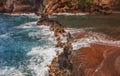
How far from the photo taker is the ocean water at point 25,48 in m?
26.5

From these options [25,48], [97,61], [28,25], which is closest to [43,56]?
[25,48]

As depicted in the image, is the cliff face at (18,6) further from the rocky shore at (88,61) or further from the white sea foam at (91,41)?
the rocky shore at (88,61)

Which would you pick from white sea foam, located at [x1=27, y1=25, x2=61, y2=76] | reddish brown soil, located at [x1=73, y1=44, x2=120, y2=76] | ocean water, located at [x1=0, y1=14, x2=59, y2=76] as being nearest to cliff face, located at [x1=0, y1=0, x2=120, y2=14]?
ocean water, located at [x1=0, y1=14, x2=59, y2=76]

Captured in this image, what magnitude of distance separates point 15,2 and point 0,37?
15.8 meters

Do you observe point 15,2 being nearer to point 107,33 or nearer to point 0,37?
point 0,37

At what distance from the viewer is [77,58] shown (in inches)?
1073

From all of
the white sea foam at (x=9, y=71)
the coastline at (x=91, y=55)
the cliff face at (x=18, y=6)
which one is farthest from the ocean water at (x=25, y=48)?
the cliff face at (x=18, y=6)

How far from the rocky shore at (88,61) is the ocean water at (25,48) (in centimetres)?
147

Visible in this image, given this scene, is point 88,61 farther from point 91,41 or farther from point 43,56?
point 91,41

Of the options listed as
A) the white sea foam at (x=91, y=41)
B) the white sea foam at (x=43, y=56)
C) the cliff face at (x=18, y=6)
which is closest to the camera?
the white sea foam at (x=43, y=56)

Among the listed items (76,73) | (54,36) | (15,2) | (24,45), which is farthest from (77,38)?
(15,2)

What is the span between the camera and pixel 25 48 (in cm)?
3164

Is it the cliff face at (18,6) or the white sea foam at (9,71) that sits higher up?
the cliff face at (18,6)

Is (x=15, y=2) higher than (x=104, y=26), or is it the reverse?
(x=15, y=2)
